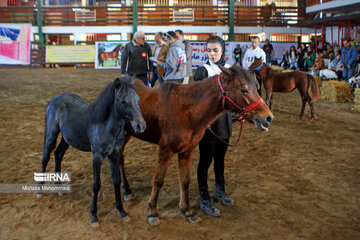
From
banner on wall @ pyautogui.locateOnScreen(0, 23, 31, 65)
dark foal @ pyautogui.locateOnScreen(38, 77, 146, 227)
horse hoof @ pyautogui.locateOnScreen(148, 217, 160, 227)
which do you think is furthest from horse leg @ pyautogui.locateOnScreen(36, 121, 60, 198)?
banner on wall @ pyautogui.locateOnScreen(0, 23, 31, 65)

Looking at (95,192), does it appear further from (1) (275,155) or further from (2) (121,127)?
(1) (275,155)

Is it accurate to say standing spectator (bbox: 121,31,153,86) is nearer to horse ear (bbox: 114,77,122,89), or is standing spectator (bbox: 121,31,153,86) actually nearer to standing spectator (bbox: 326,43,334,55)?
horse ear (bbox: 114,77,122,89)

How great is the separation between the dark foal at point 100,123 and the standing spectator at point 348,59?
11263mm

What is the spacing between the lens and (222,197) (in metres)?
3.85

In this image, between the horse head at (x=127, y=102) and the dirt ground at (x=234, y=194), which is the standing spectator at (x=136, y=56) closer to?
the dirt ground at (x=234, y=194)

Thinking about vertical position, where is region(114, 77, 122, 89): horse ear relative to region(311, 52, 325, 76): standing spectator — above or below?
below

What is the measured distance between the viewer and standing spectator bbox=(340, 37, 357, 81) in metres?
12.1

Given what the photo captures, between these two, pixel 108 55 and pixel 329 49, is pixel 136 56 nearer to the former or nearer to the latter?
pixel 329 49

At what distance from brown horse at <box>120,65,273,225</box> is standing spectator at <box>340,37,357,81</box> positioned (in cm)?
1081

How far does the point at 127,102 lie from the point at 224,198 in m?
1.66

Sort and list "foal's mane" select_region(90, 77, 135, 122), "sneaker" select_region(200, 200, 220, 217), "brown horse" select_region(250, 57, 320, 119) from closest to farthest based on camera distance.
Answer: "foal's mane" select_region(90, 77, 135, 122), "sneaker" select_region(200, 200, 220, 217), "brown horse" select_region(250, 57, 320, 119)

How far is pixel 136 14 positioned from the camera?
83.6ft

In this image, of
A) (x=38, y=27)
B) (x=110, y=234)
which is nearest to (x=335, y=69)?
(x=110, y=234)

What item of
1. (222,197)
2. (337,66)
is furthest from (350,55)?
(222,197)
